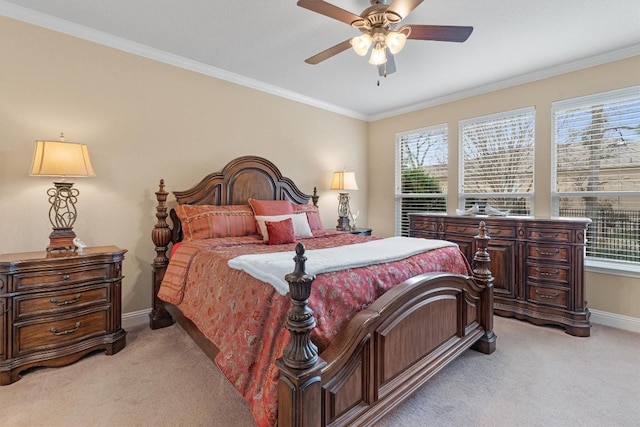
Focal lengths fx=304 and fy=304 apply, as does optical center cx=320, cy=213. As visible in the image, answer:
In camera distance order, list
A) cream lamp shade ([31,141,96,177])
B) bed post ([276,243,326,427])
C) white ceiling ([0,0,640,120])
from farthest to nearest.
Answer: white ceiling ([0,0,640,120])
cream lamp shade ([31,141,96,177])
bed post ([276,243,326,427])

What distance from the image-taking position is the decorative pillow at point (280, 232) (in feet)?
9.21

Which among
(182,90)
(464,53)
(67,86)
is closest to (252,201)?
(182,90)

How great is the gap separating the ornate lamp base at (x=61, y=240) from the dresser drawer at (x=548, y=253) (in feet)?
13.5

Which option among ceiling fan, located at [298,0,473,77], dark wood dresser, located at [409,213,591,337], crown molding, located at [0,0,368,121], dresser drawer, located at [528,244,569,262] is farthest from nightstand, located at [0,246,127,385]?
dresser drawer, located at [528,244,569,262]

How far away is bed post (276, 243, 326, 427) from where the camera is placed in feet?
3.77

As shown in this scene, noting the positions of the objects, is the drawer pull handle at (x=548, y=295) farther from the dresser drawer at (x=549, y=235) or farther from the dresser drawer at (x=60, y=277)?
the dresser drawer at (x=60, y=277)

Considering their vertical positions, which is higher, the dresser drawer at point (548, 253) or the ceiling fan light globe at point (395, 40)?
the ceiling fan light globe at point (395, 40)

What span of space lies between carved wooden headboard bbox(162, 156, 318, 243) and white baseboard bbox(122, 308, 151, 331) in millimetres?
762

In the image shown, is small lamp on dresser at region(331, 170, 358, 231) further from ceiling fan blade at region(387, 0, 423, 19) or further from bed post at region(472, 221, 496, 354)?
ceiling fan blade at region(387, 0, 423, 19)

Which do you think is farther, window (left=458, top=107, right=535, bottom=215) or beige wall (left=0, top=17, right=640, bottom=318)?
window (left=458, top=107, right=535, bottom=215)

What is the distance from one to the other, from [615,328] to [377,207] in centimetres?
319

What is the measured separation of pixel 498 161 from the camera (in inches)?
151

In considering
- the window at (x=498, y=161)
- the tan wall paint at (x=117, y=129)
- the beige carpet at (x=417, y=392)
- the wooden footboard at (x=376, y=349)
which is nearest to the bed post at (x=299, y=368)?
the wooden footboard at (x=376, y=349)

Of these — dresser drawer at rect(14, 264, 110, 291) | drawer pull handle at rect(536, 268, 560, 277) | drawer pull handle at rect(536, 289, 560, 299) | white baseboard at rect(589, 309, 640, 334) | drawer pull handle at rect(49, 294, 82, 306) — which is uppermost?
dresser drawer at rect(14, 264, 110, 291)
